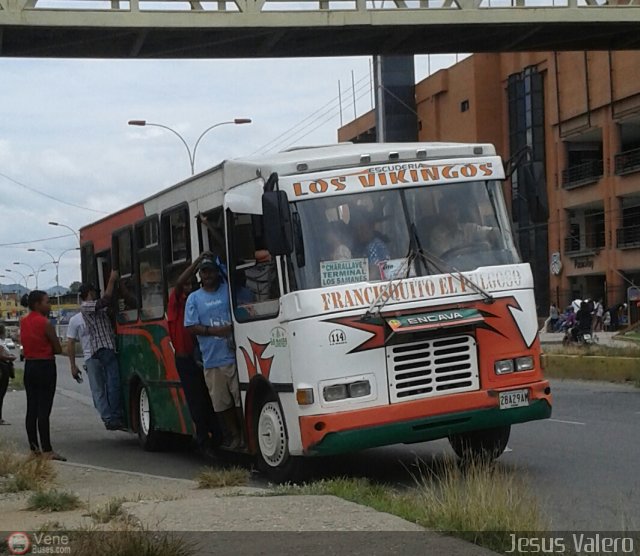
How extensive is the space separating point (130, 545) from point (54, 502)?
2.48 m

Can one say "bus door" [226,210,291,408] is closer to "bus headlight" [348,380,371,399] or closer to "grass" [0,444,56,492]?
"bus headlight" [348,380,371,399]

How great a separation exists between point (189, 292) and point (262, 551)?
20.4 ft

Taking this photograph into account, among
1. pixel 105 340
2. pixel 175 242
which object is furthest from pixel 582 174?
pixel 175 242

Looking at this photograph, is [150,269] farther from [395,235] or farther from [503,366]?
[503,366]

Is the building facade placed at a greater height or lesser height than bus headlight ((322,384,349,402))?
greater

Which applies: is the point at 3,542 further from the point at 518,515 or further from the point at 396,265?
the point at 396,265

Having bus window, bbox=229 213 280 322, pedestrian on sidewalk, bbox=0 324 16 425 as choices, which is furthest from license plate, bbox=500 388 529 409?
pedestrian on sidewalk, bbox=0 324 16 425

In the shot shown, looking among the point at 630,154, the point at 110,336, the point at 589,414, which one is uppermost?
the point at 630,154

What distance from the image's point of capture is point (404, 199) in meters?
10.4

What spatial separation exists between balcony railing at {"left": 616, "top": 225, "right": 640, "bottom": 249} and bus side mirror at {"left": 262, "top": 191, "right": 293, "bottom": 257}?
46107 millimetres

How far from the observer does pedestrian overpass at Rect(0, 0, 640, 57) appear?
22484 mm

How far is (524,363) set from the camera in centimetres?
1041

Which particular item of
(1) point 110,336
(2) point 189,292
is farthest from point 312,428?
(1) point 110,336

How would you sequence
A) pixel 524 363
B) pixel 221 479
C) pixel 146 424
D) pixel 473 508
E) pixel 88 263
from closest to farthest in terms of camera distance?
pixel 473 508
pixel 221 479
pixel 524 363
pixel 146 424
pixel 88 263
